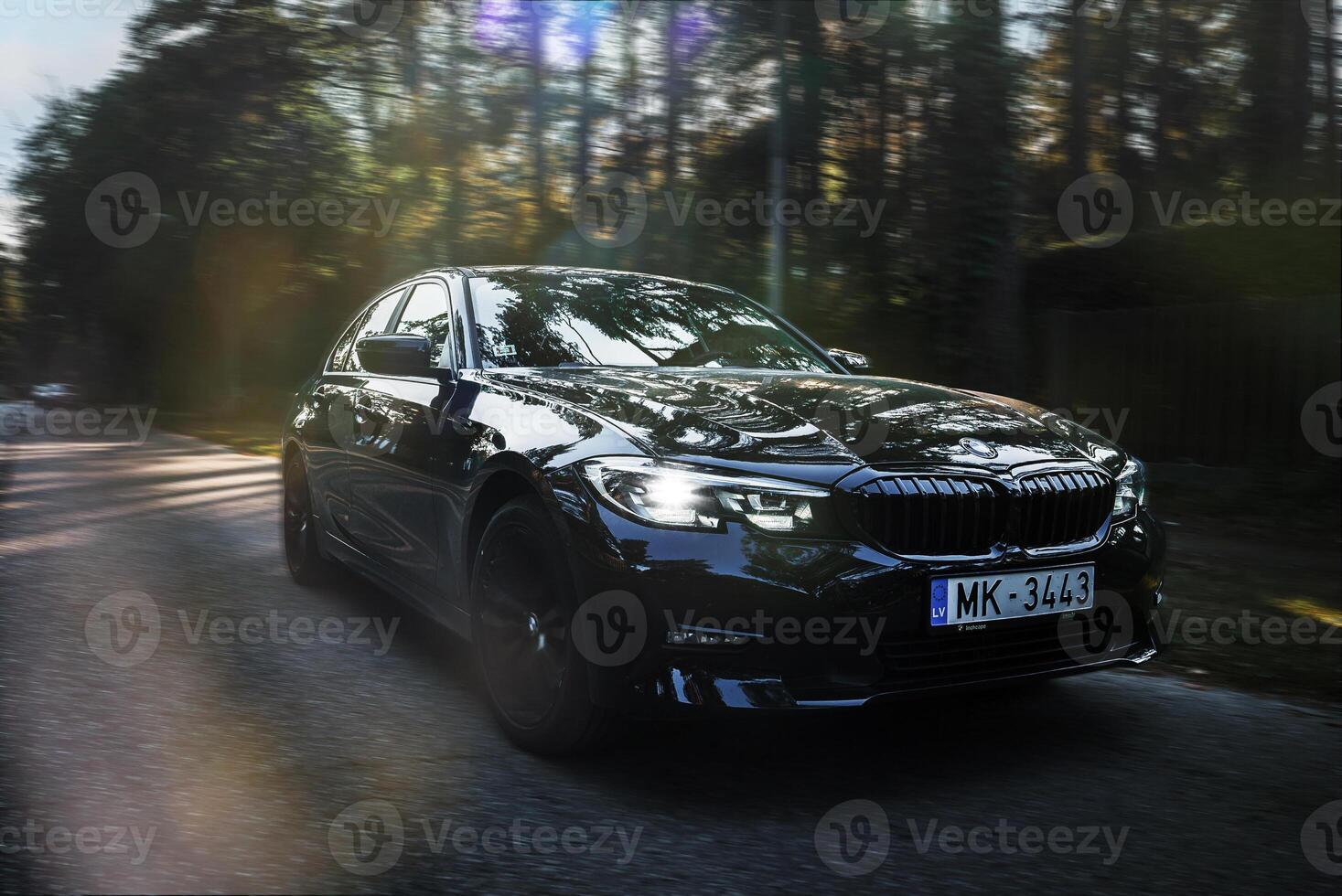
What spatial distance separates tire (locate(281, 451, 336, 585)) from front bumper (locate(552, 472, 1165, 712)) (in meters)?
3.29

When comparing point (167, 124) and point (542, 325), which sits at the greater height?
point (542, 325)

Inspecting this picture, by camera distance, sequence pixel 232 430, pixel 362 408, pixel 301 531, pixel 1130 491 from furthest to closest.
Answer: pixel 232 430, pixel 301 531, pixel 362 408, pixel 1130 491

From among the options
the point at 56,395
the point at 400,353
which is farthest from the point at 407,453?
the point at 56,395

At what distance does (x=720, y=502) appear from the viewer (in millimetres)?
3332

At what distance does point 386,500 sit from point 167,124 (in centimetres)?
2334

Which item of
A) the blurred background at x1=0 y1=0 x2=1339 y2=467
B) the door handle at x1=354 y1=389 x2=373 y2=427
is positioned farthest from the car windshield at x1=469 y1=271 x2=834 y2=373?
the blurred background at x1=0 y1=0 x2=1339 y2=467

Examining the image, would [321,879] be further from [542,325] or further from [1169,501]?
[1169,501]

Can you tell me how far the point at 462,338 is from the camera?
4707 mm

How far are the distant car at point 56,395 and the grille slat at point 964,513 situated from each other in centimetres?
4068

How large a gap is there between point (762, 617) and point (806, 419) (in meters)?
0.79

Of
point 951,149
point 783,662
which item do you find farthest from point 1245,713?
point 951,149

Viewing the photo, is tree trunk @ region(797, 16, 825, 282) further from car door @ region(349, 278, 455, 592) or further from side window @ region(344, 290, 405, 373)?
car door @ region(349, 278, 455, 592)

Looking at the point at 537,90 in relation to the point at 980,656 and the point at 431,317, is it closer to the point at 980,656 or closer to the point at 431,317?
the point at 431,317

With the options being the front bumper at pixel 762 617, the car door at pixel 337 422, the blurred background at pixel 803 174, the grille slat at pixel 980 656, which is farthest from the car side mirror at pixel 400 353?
the blurred background at pixel 803 174
